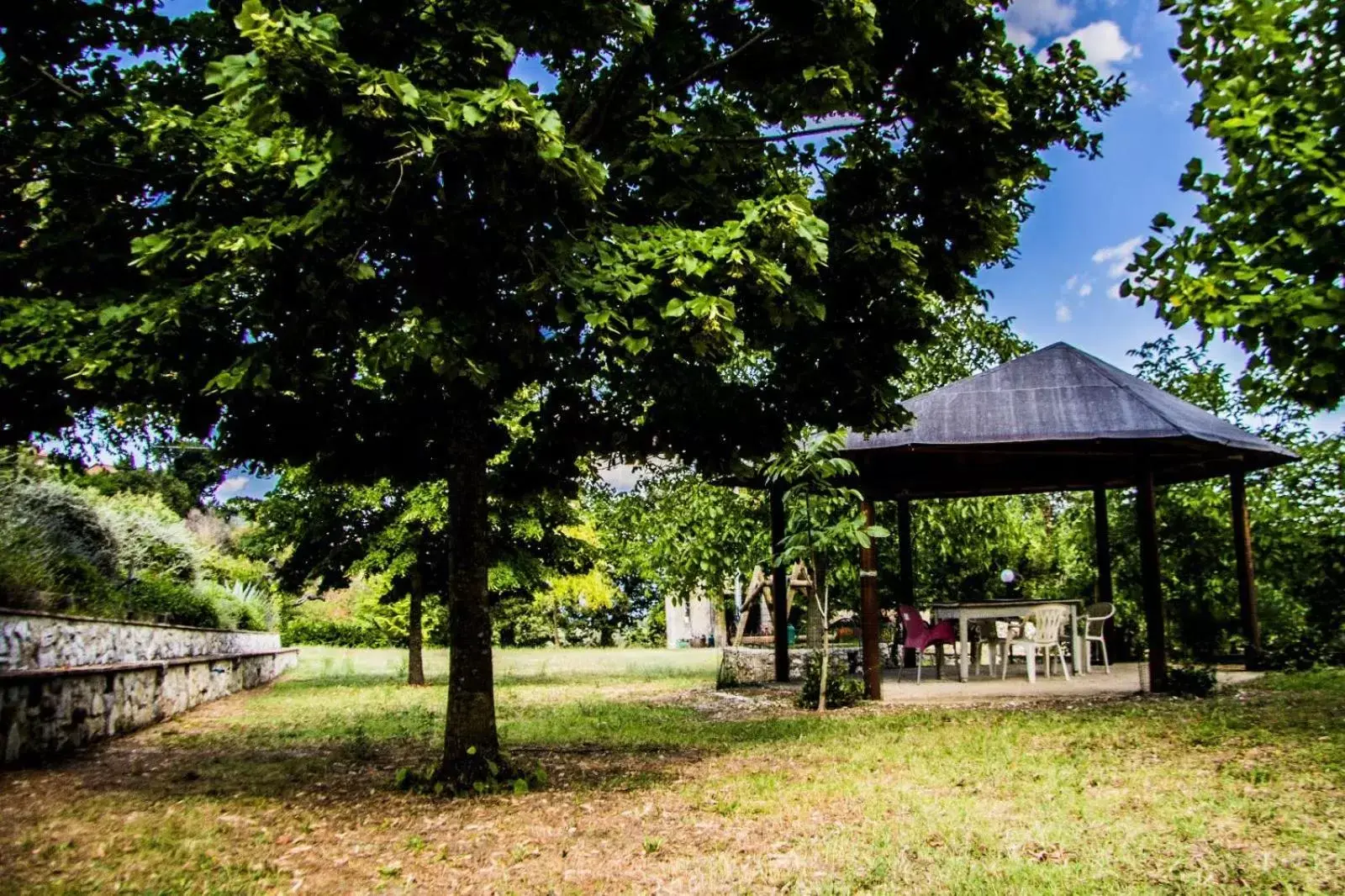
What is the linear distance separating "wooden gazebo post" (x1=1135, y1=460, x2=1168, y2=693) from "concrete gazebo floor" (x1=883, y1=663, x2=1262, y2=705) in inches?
8.4

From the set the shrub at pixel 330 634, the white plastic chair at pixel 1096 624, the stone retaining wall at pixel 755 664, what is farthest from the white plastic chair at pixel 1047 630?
the shrub at pixel 330 634

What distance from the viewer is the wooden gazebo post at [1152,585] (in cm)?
988

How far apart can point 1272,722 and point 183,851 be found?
25.8ft

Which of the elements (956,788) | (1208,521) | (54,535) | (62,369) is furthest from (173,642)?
(1208,521)

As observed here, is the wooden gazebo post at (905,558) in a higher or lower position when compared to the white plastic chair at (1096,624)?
higher

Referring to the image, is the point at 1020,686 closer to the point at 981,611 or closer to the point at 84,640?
the point at 981,611

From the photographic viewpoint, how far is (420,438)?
269 inches

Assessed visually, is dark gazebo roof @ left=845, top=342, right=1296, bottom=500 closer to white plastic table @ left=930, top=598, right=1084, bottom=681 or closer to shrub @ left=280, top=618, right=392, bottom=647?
white plastic table @ left=930, top=598, right=1084, bottom=681

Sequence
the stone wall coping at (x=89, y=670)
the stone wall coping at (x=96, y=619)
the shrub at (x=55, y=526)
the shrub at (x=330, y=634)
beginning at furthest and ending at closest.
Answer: the shrub at (x=330, y=634) < the shrub at (x=55, y=526) < the stone wall coping at (x=96, y=619) < the stone wall coping at (x=89, y=670)

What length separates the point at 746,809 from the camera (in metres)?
5.24

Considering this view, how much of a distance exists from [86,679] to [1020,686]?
31.8 ft

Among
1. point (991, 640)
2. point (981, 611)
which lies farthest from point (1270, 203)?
point (991, 640)

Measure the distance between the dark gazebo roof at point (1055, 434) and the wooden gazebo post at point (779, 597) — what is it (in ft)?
4.65

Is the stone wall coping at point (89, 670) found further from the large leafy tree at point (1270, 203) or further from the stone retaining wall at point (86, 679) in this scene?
the large leafy tree at point (1270, 203)
